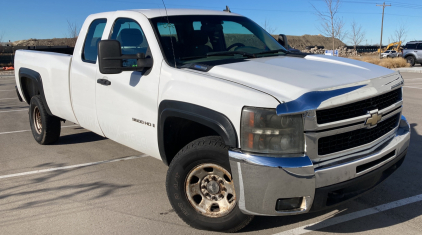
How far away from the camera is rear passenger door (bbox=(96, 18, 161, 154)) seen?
3933mm

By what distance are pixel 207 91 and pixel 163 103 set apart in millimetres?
580

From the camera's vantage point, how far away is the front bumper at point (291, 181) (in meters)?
2.88

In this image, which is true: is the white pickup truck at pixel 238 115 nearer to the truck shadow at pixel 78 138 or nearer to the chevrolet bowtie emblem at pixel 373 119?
the chevrolet bowtie emblem at pixel 373 119

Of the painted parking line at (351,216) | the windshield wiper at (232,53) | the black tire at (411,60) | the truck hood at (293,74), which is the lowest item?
the black tire at (411,60)

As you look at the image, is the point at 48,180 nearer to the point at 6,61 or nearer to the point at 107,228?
the point at 107,228

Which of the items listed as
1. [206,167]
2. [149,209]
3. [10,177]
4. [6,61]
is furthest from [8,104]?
[6,61]

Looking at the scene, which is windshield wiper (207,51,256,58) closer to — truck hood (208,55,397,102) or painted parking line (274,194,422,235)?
truck hood (208,55,397,102)

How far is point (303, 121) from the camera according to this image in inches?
113

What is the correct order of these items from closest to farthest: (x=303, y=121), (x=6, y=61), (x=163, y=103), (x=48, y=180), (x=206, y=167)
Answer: (x=303, y=121) → (x=206, y=167) → (x=163, y=103) → (x=48, y=180) → (x=6, y=61)

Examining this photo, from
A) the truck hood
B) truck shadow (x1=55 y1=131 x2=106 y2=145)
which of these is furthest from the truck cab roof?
truck shadow (x1=55 y1=131 x2=106 y2=145)

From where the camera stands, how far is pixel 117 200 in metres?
4.25

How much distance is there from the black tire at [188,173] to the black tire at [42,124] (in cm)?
355

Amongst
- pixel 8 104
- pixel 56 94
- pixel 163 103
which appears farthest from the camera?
pixel 8 104

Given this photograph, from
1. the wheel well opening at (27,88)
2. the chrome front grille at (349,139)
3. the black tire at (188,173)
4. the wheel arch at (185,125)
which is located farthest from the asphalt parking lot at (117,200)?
the wheel well opening at (27,88)
